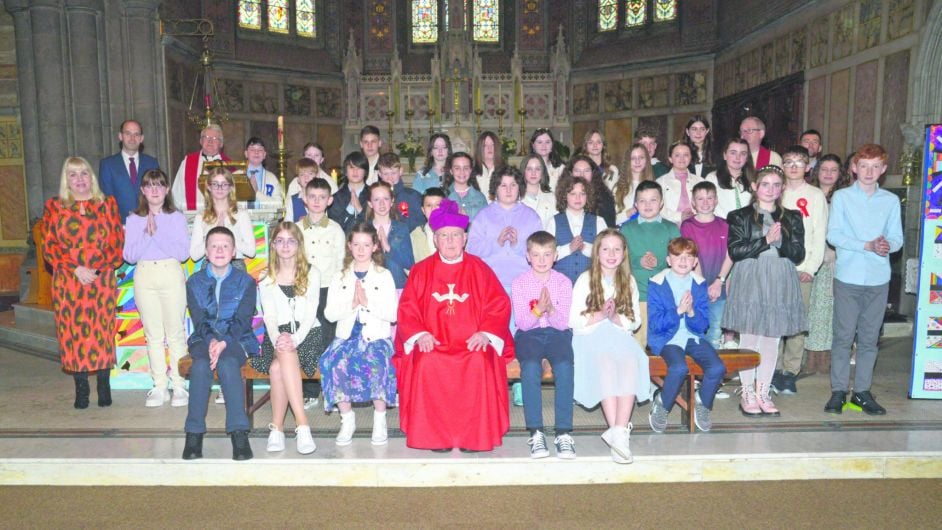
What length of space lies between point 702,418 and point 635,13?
13.3 meters

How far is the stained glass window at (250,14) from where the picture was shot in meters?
14.9

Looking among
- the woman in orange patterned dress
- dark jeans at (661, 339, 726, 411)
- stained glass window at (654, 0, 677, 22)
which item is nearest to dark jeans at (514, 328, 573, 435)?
dark jeans at (661, 339, 726, 411)

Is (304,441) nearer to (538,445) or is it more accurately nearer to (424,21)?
(538,445)

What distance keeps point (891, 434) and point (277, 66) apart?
44.7ft

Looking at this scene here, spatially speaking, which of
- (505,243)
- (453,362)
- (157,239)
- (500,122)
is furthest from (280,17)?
(453,362)

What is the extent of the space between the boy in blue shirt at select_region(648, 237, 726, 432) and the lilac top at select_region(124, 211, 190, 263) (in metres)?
3.30

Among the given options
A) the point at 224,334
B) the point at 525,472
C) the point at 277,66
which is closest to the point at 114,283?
the point at 224,334

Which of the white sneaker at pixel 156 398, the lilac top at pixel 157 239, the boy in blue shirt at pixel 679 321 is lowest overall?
the white sneaker at pixel 156 398

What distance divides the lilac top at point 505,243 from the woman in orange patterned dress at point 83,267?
2.63m

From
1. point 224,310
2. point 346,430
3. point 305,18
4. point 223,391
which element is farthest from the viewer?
point 305,18

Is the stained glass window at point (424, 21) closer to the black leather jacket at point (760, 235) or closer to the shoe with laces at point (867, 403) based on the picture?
the black leather jacket at point (760, 235)

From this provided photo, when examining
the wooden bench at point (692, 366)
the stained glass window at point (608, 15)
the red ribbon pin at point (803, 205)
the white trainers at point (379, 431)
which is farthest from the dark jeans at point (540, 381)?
the stained glass window at point (608, 15)

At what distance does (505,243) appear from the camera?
4996 millimetres

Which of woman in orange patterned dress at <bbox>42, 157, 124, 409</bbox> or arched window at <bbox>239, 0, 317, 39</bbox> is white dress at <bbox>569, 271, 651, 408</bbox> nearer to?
woman in orange patterned dress at <bbox>42, 157, 124, 409</bbox>
